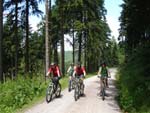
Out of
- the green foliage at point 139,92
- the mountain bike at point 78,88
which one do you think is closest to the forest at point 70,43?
the green foliage at point 139,92

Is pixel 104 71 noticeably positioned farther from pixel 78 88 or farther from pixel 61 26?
pixel 61 26

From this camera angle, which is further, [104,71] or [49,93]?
[104,71]

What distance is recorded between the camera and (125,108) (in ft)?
56.3

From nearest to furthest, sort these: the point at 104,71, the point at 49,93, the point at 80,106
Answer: the point at 80,106 < the point at 49,93 < the point at 104,71

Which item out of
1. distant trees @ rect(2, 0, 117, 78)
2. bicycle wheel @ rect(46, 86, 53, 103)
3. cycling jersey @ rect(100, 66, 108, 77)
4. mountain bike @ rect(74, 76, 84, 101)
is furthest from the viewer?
distant trees @ rect(2, 0, 117, 78)

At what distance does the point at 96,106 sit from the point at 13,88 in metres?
4.40

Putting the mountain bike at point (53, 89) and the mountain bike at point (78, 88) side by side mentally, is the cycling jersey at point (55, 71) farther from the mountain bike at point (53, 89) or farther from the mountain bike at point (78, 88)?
the mountain bike at point (78, 88)

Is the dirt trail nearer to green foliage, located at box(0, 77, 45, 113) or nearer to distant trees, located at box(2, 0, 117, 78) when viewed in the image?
green foliage, located at box(0, 77, 45, 113)

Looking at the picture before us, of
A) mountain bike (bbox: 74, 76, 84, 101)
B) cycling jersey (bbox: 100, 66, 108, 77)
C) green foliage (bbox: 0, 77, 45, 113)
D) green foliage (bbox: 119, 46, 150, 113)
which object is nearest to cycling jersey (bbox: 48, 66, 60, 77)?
mountain bike (bbox: 74, 76, 84, 101)

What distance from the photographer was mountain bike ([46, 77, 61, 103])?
1958 centimetres

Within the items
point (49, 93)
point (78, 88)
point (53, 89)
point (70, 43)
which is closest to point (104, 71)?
point (78, 88)

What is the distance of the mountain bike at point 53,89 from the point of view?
19578mm

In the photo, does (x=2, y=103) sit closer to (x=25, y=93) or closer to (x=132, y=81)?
(x=25, y=93)

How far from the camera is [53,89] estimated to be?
20266mm
